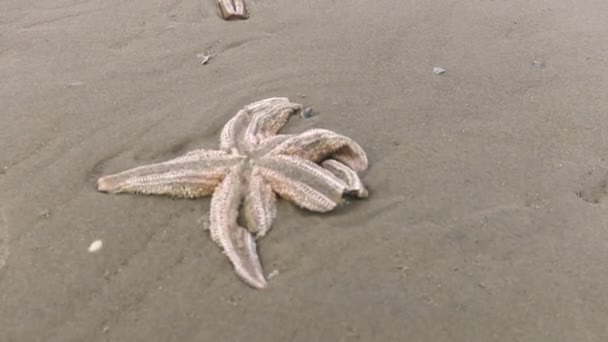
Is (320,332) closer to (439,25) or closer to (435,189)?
(435,189)

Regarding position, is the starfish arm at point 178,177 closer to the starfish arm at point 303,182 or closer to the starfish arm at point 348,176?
the starfish arm at point 303,182

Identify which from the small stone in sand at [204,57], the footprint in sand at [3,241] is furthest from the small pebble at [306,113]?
the footprint in sand at [3,241]

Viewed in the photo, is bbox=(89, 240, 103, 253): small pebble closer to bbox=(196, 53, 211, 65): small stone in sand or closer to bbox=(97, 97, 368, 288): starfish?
bbox=(97, 97, 368, 288): starfish

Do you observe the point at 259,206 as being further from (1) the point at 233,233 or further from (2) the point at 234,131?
(2) the point at 234,131

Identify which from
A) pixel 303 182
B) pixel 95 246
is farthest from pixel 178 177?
pixel 303 182

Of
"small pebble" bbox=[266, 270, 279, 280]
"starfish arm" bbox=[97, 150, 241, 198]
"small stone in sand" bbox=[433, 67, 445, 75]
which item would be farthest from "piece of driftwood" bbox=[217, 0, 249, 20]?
"small pebble" bbox=[266, 270, 279, 280]

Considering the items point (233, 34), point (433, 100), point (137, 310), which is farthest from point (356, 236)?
point (233, 34)

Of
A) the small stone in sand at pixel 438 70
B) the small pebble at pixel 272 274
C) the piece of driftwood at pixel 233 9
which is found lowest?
the small stone in sand at pixel 438 70
